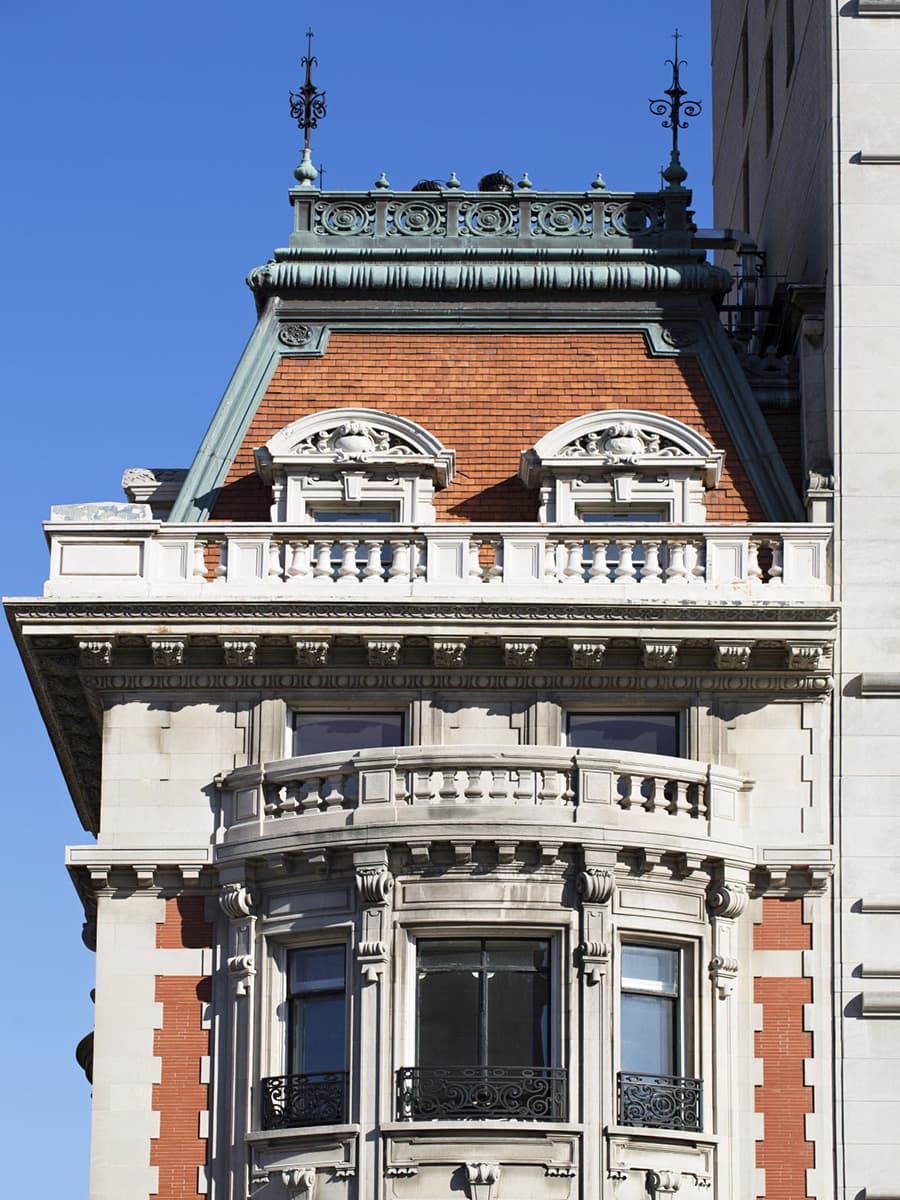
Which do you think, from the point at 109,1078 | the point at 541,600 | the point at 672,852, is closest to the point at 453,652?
the point at 541,600

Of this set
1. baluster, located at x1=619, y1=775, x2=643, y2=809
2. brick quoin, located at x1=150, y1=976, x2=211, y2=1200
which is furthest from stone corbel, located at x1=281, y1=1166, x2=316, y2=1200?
baluster, located at x1=619, y1=775, x2=643, y2=809

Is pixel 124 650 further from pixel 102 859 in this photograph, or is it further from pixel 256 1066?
pixel 256 1066

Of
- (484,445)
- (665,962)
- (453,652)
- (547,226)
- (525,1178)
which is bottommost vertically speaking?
(525,1178)

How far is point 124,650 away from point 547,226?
30.1 feet

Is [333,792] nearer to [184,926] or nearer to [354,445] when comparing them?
[184,926]

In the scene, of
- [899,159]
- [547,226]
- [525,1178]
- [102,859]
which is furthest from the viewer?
[547,226]

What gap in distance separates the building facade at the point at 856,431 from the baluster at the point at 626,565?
246 centimetres

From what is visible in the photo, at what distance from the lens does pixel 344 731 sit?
37594 mm

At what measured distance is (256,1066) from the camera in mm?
35562

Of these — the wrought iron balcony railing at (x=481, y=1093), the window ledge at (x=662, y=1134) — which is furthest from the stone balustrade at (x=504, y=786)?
the window ledge at (x=662, y=1134)

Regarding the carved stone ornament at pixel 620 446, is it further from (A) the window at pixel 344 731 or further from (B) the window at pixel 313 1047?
(B) the window at pixel 313 1047

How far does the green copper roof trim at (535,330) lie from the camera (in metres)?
39.7

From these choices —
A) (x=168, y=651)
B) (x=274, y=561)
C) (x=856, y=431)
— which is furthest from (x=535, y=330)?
(x=168, y=651)

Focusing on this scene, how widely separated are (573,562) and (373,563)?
2398 millimetres
